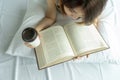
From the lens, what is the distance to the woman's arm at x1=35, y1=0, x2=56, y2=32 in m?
0.91

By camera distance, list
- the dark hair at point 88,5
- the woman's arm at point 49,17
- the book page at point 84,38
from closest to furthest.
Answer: the dark hair at point 88,5 < the book page at point 84,38 < the woman's arm at point 49,17

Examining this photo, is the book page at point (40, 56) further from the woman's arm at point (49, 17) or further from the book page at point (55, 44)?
the woman's arm at point (49, 17)

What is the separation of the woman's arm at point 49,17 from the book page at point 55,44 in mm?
60

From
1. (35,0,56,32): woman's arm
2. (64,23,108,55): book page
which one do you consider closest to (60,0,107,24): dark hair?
(64,23,108,55): book page

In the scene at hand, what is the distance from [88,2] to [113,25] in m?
0.36

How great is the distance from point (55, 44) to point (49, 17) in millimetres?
200

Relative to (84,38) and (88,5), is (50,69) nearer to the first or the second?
(84,38)

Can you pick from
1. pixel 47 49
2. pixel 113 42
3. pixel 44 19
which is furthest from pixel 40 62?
pixel 113 42

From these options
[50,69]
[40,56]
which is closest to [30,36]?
[40,56]

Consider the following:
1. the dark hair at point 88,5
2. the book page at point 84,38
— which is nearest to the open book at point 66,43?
the book page at point 84,38

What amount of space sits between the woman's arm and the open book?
6 cm

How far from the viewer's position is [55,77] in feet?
2.82

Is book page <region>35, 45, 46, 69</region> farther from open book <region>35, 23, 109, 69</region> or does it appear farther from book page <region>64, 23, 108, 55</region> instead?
book page <region>64, 23, 108, 55</region>

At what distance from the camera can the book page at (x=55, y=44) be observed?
766 mm
